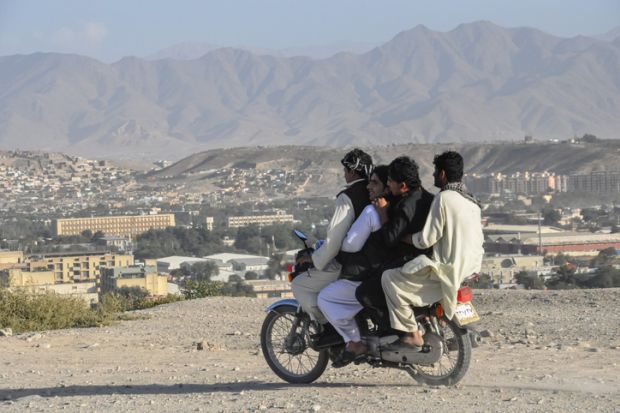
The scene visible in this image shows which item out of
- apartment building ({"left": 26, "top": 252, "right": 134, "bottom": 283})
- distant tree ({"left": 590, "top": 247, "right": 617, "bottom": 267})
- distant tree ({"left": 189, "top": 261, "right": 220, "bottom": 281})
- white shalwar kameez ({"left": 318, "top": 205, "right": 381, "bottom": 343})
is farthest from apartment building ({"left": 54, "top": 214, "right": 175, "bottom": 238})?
white shalwar kameez ({"left": 318, "top": 205, "right": 381, "bottom": 343})

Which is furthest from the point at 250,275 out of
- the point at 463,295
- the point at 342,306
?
the point at 463,295

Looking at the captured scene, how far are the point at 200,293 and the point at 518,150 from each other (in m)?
112

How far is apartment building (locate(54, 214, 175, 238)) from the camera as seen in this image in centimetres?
6681

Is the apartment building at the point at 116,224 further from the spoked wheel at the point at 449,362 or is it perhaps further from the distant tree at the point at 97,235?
the spoked wheel at the point at 449,362

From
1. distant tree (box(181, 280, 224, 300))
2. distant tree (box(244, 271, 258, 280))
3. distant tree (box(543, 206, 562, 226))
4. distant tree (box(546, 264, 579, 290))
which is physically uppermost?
distant tree (box(543, 206, 562, 226))

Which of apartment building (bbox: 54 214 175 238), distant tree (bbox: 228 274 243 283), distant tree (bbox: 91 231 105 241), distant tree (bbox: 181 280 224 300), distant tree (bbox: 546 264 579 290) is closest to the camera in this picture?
distant tree (bbox: 181 280 224 300)

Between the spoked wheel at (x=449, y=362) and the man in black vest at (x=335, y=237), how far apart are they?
0.63 m

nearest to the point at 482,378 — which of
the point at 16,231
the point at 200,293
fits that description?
the point at 200,293

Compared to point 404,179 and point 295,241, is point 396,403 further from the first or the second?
point 295,241

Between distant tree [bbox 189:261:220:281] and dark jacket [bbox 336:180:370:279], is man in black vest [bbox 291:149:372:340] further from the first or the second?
distant tree [bbox 189:261:220:281]

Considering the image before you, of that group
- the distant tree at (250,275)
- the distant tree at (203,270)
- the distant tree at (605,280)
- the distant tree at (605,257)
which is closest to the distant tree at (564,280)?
the distant tree at (605,280)

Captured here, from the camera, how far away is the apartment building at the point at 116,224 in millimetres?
66812

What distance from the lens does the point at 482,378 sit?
8375 mm

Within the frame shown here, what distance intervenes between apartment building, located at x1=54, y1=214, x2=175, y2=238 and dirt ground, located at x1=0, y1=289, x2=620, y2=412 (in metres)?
53.5
